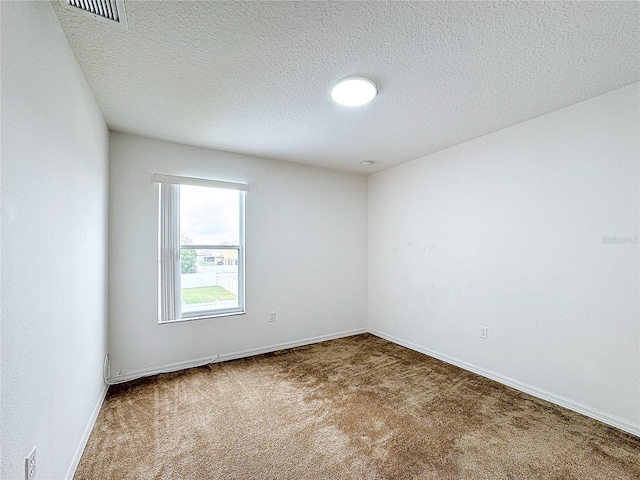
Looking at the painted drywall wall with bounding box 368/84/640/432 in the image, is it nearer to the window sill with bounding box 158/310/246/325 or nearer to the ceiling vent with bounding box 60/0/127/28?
the window sill with bounding box 158/310/246/325

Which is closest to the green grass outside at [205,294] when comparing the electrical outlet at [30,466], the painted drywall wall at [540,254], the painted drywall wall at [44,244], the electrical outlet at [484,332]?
the painted drywall wall at [44,244]

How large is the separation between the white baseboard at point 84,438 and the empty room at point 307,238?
25 mm

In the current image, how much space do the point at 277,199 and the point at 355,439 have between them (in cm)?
276

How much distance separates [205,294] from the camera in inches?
139

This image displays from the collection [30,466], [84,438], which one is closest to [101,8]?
[30,466]

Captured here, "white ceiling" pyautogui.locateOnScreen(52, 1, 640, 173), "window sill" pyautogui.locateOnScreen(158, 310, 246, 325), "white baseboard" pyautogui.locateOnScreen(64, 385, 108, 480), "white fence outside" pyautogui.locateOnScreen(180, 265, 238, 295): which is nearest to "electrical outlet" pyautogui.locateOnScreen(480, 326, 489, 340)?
"white ceiling" pyautogui.locateOnScreen(52, 1, 640, 173)

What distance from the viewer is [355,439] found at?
2.07 meters

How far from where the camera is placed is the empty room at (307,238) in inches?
58.7

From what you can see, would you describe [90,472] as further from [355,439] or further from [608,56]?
[608,56]

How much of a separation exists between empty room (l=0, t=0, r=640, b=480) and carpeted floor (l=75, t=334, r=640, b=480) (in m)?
0.02

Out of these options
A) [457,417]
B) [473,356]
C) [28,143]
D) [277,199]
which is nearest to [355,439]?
[457,417]

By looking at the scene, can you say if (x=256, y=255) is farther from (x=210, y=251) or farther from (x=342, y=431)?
(x=342, y=431)

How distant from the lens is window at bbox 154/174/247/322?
323 centimetres

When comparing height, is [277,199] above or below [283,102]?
below
